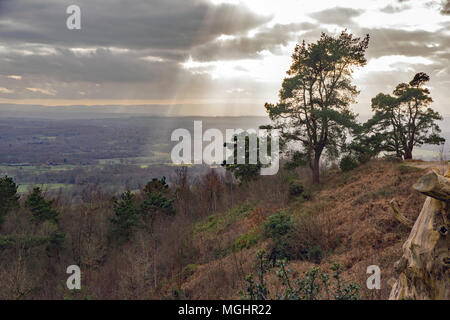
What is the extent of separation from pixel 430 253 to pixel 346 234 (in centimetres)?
965

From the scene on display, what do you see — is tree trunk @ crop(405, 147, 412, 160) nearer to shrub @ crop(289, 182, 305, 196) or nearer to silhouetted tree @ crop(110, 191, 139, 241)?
shrub @ crop(289, 182, 305, 196)

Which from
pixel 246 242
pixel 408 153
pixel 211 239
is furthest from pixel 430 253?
pixel 408 153

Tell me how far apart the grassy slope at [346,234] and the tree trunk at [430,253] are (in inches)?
103

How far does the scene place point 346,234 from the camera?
43.3ft

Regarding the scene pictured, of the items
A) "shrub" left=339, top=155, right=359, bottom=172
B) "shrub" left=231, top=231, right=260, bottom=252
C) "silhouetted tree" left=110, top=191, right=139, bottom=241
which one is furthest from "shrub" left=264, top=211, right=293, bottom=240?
"silhouetted tree" left=110, top=191, right=139, bottom=241

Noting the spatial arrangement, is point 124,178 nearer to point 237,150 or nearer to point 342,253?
point 237,150

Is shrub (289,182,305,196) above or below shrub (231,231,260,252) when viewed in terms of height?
above

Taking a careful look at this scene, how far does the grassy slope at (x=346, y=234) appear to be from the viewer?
10.9m

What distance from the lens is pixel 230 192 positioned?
1604 inches

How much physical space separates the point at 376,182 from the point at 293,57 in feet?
40.6

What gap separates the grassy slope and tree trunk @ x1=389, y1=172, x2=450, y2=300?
262 centimetres

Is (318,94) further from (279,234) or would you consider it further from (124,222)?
(124,222)

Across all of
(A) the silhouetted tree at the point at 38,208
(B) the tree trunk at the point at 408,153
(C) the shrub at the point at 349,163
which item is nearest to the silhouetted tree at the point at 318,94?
(C) the shrub at the point at 349,163

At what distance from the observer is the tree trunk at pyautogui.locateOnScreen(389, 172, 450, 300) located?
13.0 feet
